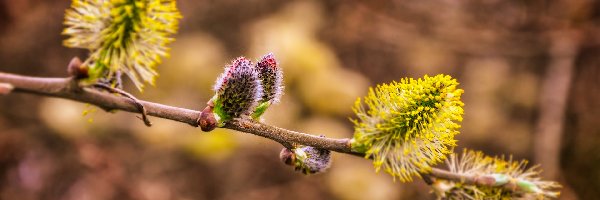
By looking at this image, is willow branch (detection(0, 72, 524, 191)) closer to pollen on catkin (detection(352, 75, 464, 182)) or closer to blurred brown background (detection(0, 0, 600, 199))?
pollen on catkin (detection(352, 75, 464, 182))

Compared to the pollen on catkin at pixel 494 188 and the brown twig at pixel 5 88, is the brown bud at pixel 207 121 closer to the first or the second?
the brown twig at pixel 5 88

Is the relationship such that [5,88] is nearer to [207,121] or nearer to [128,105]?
[128,105]

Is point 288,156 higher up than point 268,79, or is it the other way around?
point 268,79

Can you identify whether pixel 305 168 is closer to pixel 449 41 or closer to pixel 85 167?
pixel 85 167

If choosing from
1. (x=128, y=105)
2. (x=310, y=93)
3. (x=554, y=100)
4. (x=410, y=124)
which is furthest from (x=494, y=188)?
(x=554, y=100)

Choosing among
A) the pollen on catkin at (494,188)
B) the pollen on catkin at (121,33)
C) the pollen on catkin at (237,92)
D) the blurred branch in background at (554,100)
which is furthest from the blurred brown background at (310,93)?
the pollen on catkin at (121,33)
